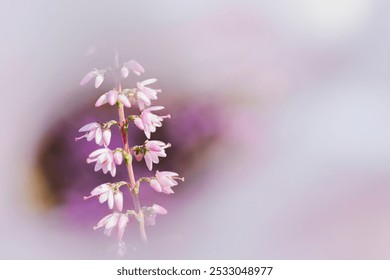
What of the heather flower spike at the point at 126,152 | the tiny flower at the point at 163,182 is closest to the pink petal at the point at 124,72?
the heather flower spike at the point at 126,152

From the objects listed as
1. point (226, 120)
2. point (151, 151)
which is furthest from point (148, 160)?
point (226, 120)

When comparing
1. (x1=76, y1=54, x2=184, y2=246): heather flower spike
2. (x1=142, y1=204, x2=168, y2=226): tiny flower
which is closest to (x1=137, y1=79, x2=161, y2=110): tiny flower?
(x1=76, y1=54, x2=184, y2=246): heather flower spike

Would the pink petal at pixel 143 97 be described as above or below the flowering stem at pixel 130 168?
above

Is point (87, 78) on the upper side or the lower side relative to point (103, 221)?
upper

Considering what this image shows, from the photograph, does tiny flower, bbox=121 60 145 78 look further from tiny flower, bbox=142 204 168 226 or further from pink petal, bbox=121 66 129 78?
tiny flower, bbox=142 204 168 226

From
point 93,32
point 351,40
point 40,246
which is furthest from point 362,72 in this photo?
point 40,246

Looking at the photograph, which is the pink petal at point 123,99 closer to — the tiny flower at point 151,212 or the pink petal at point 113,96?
the pink petal at point 113,96

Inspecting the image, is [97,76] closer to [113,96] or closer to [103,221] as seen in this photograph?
[113,96]
